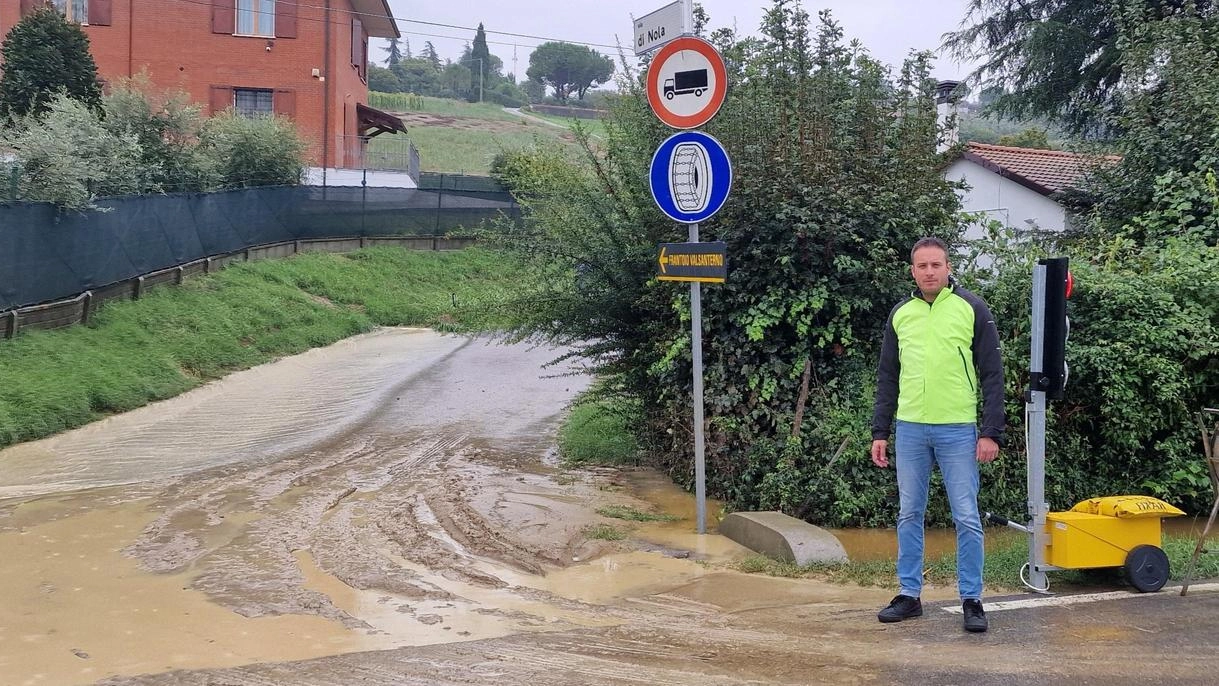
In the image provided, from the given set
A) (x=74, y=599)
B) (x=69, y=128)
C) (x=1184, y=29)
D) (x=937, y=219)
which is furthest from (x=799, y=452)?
(x=69, y=128)

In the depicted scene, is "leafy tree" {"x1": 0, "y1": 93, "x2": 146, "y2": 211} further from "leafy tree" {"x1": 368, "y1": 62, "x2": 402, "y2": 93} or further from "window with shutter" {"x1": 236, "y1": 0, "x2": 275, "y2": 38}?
"leafy tree" {"x1": 368, "y1": 62, "x2": 402, "y2": 93}

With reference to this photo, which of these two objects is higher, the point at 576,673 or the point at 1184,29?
the point at 1184,29

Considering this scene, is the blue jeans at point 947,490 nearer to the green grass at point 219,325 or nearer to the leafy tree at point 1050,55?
the green grass at point 219,325

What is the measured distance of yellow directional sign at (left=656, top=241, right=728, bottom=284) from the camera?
22.6ft

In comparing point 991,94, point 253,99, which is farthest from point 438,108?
point 991,94

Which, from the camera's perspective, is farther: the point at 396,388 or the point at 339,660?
the point at 396,388

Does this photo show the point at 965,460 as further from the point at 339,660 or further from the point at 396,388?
the point at 396,388

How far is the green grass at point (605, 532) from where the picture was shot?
716cm

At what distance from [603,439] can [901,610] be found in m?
5.73

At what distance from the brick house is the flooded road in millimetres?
21239

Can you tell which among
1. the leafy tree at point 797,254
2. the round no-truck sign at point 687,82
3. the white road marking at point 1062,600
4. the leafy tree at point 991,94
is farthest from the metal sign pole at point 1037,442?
the leafy tree at point 991,94

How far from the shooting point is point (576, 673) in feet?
14.9

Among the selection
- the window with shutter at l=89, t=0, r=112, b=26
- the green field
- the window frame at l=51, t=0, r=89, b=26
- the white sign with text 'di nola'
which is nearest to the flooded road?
the white sign with text 'di nola'

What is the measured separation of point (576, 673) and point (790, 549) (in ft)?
7.33
